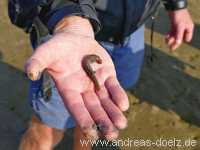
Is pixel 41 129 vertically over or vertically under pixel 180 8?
under

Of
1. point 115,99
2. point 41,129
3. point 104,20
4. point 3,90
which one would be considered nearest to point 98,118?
point 115,99

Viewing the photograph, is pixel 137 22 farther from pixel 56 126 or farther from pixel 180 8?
pixel 56 126

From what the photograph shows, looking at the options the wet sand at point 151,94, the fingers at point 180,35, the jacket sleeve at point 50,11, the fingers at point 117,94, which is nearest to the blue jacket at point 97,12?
the jacket sleeve at point 50,11

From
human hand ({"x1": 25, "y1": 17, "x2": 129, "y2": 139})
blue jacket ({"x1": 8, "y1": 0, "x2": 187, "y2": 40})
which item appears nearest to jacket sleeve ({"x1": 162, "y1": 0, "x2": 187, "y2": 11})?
blue jacket ({"x1": 8, "y1": 0, "x2": 187, "y2": 40})

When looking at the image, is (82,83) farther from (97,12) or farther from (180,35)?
(180,35)

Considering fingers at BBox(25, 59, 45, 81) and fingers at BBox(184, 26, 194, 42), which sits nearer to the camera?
fingers at BBox(25, 59, 45, 81)

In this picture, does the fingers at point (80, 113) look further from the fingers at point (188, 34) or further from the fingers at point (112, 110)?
the fingers at point (188, 34)

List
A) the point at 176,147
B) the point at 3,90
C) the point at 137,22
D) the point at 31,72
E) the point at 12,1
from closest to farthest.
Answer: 1. the point at 31,72
2. the point at 12,1
3. the point at 137,22
4. the point at 176,147
5. the point at 3,90

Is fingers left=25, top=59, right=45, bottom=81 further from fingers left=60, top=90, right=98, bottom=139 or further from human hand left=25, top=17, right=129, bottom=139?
fingers left=60, top=90, right=98, bottom=139
